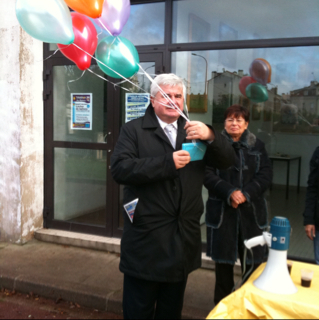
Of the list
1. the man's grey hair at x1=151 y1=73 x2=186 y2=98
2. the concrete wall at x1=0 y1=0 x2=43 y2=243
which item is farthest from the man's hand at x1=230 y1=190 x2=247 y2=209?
the concrete wall at x1=0 y1=0 x2=43 y2=243

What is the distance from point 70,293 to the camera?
3.72m

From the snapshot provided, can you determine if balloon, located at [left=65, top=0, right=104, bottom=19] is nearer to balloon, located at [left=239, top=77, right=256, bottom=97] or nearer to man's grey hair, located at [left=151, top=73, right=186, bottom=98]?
man's grey hair, located at [left=151, top=73, right=186, bottom=98]

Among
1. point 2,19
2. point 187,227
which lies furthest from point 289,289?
point 2,19

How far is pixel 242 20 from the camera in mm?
4211

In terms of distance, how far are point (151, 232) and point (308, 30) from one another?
9.62 feet

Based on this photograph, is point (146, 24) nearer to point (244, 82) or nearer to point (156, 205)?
point (244, 82)

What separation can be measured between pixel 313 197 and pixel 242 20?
229 cm

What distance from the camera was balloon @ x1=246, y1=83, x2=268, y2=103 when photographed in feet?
13.7

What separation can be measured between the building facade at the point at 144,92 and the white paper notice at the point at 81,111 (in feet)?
0.20

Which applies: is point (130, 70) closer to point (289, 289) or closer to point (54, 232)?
point (289, 289)

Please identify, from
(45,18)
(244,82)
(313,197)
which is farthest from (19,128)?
(313,197)

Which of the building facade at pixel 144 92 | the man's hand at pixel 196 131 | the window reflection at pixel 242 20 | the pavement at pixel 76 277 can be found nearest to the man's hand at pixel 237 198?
the man's hand at pixel 196 131

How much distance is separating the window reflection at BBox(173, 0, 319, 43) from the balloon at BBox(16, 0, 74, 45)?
2.19m

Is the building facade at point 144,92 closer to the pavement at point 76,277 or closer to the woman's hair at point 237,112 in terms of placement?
the pavement at point 76,277
